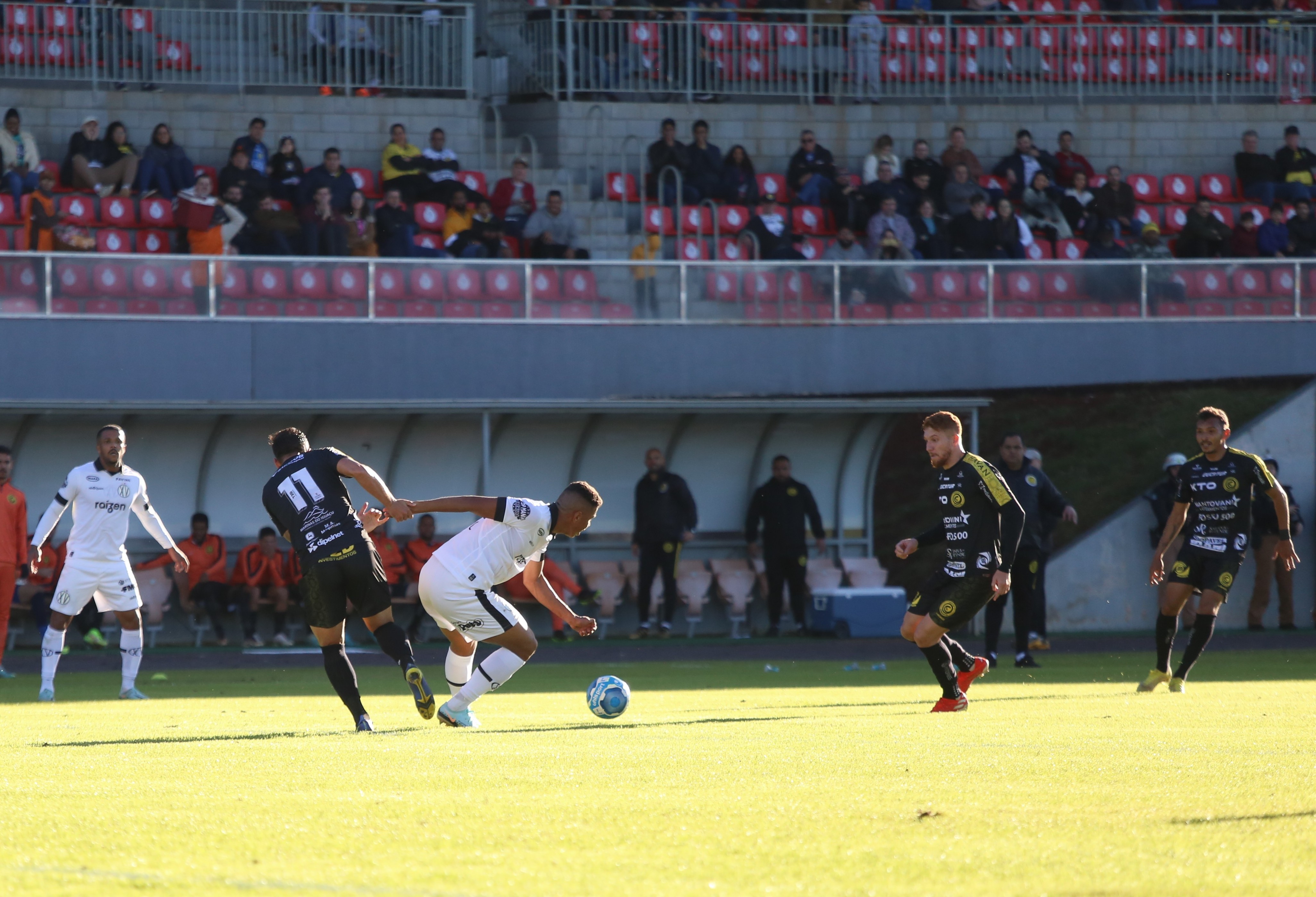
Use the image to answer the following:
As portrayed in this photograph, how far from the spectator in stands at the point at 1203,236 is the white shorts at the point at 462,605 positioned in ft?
61.4

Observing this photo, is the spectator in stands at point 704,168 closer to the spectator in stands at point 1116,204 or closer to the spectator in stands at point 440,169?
the spectator in stands at point 440,169

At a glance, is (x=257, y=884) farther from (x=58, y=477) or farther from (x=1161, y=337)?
(x=1161, y=337)

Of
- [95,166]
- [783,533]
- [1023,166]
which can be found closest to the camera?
[783,533]

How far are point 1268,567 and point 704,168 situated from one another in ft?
32.4

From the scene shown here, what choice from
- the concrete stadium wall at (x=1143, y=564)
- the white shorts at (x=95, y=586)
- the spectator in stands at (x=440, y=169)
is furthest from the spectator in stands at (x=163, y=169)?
the concrete stadium wall at (x=1143, y=564)

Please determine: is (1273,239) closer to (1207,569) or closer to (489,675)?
(1207,569)

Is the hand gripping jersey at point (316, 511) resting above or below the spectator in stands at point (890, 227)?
below

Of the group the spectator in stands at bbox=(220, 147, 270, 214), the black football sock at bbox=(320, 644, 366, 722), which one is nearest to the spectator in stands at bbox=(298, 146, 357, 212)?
the spectator in stands at bbox=(220, 147, 270, 214)

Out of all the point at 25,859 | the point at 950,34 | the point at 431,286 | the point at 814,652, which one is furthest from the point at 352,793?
the point at 950,34

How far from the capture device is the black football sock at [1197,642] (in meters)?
13.0

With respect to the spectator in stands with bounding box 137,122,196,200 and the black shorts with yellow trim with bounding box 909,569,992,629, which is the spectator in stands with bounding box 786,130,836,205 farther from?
the black shorts with yellow trim with bounding box 909,569,992,629

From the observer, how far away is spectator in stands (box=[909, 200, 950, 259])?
81.7ft

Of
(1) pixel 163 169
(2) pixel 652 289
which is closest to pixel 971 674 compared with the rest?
(2) pixel 652 289

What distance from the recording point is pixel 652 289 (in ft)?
73.5
